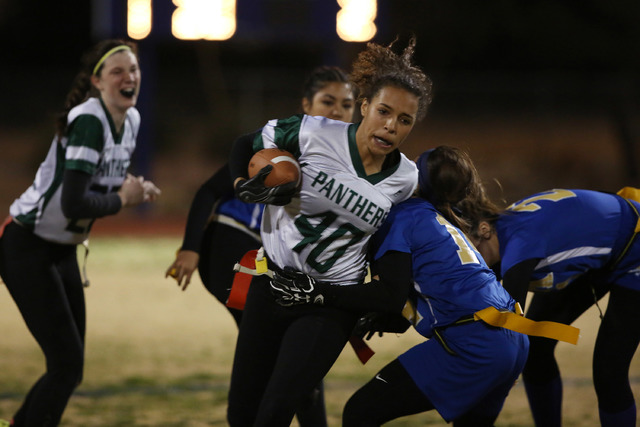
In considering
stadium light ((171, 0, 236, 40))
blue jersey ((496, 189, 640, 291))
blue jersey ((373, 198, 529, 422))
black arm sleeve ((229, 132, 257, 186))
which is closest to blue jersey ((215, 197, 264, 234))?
black arm sleeve ((229, 132, 257, 186))

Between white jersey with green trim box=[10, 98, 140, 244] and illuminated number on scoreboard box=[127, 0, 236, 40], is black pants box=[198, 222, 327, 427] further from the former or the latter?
illuminated number on scoreboard box=[127, 0, 236, 40]

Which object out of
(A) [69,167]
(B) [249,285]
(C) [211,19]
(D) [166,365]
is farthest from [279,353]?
(C) [211,19]

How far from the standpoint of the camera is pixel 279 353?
2932mm

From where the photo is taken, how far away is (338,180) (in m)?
2.98

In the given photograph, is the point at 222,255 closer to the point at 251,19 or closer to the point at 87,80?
the point at 87,80

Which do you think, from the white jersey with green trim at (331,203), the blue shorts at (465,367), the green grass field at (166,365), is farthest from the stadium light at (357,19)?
the blue shorts at (465,367)

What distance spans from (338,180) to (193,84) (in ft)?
70.5

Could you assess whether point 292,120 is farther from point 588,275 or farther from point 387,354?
point 387,354

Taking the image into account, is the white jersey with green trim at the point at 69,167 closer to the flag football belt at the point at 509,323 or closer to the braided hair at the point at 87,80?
the braided hair at the point at 87,80

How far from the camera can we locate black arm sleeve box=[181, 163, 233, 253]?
11.9 feet

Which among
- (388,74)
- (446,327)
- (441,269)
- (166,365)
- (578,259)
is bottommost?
(166,365)

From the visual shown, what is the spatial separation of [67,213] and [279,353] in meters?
1.31

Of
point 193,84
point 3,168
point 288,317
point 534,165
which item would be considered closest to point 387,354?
point 288,317

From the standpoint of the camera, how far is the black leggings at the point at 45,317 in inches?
141
